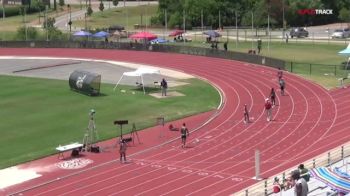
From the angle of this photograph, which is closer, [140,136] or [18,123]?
[140,136]

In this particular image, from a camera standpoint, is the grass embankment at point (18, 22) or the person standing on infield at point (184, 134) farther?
the grass embankment at point (18, 22)

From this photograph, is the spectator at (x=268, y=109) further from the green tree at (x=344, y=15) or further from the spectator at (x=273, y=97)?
the green tree at (x=344, y=15)

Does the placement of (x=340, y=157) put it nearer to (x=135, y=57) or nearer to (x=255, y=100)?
(x=255, y=100)

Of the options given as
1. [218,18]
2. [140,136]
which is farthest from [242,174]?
[218,18]

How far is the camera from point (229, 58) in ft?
223

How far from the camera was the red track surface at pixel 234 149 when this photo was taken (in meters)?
→ 28.2

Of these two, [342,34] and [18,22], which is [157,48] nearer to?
[342,34]

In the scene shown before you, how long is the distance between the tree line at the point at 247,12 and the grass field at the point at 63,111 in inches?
2330

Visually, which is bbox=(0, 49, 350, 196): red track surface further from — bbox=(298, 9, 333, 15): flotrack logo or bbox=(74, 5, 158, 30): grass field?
bbox=(74, 5, 158, 30): grass field

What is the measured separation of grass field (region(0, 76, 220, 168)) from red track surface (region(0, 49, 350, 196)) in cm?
288

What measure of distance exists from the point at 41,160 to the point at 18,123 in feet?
26.9

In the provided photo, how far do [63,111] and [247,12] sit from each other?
A: 76127mm

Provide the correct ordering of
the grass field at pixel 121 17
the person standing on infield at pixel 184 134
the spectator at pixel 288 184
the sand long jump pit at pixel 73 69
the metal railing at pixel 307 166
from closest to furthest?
1. the spectator at pixel 288 184
2. the metal railing at pixel 307 166
3. the person standing on infield at pixel 184 134
4. the sand long jump pit at pixel 73 69
5. the grass field at pixel 121 17

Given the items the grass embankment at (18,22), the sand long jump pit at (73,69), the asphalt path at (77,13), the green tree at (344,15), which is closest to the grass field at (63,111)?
the sand long jump pit at (73,69)
